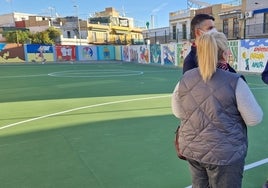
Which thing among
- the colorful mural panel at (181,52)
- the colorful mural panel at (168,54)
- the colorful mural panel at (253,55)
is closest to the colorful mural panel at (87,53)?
the colorful mural panel at (168,54)

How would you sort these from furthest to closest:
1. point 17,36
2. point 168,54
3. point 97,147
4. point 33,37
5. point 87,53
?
point 33,37
point 17,36
point 87,53
point 168,54
point 97,147

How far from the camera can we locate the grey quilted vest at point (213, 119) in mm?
1771

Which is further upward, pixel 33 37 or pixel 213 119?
pixel 33 37

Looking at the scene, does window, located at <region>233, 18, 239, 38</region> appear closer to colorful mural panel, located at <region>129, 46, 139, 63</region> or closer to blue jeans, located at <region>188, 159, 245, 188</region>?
colorful mural panel, located at <region>129, 46, 139, 63</region>

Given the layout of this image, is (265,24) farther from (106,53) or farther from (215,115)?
(215,115)

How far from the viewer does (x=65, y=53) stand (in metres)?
34.8

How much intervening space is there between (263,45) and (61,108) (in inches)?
441

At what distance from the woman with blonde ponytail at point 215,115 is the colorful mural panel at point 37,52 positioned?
3356cm

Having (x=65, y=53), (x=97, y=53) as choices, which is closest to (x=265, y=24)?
(x=97, y=53)

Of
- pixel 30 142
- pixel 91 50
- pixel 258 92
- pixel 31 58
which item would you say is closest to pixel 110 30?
pixel 91 50

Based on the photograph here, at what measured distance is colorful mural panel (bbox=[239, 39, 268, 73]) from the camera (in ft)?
47.9

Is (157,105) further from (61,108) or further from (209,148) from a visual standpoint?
(209,148)

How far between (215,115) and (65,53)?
34.5 m

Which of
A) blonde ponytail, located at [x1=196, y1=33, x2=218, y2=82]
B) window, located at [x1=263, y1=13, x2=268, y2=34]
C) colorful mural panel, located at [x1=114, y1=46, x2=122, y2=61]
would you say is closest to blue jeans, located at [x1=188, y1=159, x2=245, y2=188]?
blonde ponytail, located at [x1=196, y1=33, x2=218, y2=82]
